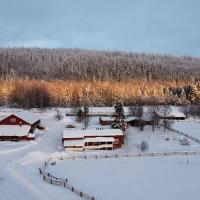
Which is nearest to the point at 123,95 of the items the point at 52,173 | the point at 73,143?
the point at 73,143

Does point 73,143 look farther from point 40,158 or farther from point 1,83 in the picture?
point 1,83

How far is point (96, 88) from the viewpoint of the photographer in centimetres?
14050

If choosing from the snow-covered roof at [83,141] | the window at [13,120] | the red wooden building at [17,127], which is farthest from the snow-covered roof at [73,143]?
the window at [13,120]

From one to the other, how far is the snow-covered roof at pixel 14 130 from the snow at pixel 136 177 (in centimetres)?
1505

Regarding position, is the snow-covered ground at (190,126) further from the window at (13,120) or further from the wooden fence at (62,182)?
the wooden fence at (62,182)

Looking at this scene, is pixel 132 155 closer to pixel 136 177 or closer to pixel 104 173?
pixel 104 173

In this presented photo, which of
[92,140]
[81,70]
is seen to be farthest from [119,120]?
[81,70]

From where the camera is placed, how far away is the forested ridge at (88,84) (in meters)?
124

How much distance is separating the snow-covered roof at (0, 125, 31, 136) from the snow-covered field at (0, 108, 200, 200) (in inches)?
90.3

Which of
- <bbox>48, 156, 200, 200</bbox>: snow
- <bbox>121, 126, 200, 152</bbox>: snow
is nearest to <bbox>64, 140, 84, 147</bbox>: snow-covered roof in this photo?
<bbox>121, 126, 200, 152</bbox>: snow

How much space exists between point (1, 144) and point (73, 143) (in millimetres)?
10261

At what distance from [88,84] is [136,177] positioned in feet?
365

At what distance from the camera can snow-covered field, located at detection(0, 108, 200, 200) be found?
108ft

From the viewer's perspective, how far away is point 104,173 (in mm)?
41188
